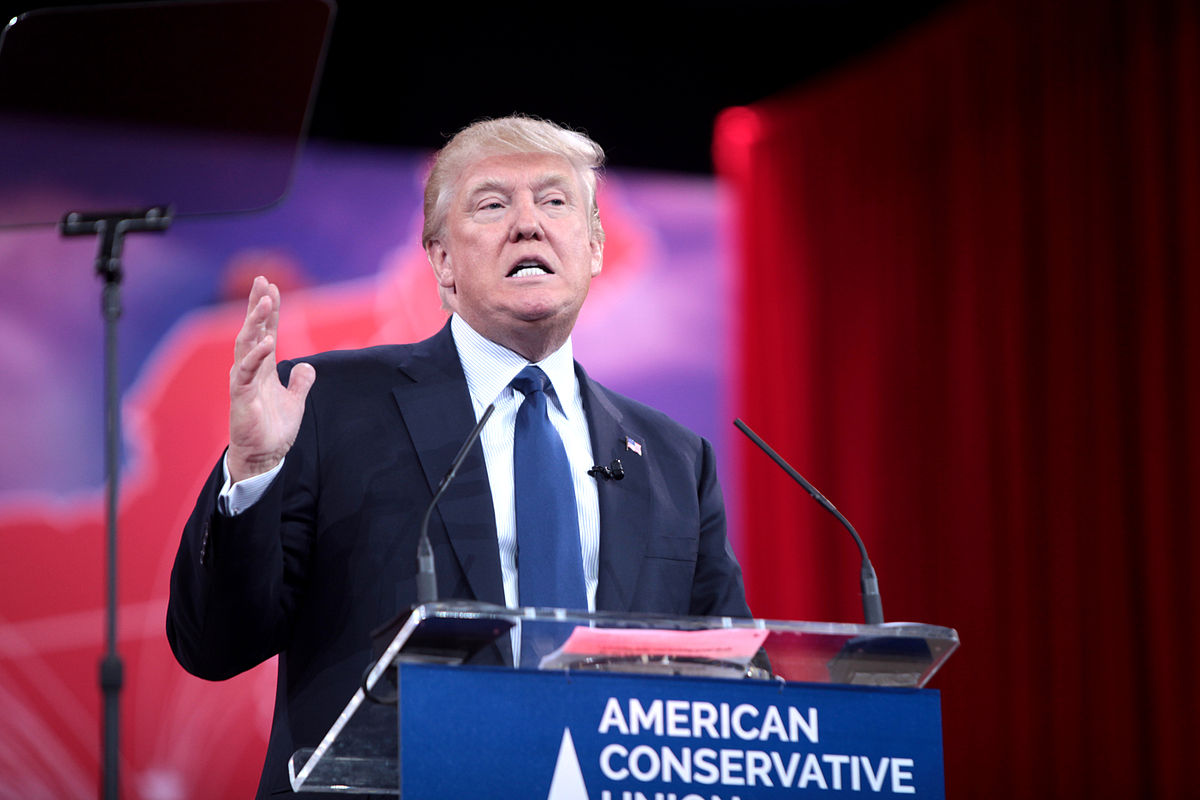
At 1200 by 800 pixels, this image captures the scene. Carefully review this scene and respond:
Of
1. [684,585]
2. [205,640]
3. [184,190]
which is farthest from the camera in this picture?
[184,190]

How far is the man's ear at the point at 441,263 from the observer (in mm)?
2201

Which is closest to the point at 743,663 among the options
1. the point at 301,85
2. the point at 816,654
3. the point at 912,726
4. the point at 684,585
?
the point at 816,654

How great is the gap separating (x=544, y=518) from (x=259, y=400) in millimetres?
520

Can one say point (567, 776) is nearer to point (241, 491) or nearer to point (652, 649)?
point (652, 649)

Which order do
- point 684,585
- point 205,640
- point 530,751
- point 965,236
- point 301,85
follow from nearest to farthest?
point 530,751 → point 205,640 → point 684,585 → point 301,85 → point 965,236

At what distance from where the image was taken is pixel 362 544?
5.97 feet

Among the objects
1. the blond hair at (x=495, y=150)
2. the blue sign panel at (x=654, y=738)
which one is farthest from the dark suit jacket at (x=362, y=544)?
the blue sign panel at (x=654, y=738)

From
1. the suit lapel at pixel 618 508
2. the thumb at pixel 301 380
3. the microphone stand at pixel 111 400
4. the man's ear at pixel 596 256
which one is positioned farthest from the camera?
the man's ear at pixel 596 256

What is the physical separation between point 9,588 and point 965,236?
352 centimetres

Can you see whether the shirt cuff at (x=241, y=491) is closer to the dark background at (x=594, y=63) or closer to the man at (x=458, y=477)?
the man at (x=458, y=477)

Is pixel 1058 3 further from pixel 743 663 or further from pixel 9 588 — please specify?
pixel 9 588

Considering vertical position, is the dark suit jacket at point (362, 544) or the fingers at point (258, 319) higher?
the fingers at point (258, 319)

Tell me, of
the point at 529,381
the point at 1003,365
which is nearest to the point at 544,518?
the point at 529,381

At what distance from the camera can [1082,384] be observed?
4.13 metres
